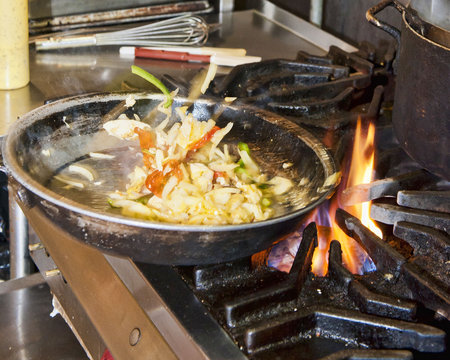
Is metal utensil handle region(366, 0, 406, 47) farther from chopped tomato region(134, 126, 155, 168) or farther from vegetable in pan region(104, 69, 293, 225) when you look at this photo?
chopped tomato region(134, 126, 155, 168)

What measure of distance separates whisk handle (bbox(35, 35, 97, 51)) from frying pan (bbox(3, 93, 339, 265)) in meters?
0.78

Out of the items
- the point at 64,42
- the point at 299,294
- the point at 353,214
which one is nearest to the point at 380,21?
the point at 353,214

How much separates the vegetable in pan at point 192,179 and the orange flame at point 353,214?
12cm

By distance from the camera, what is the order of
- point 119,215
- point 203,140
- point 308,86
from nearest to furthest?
1. point 119,215
2. point 203,140
3. point 308,86

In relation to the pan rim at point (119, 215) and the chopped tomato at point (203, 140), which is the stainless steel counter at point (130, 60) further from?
the chopped tomato at point (203, 140)

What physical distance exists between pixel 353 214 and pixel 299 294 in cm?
30

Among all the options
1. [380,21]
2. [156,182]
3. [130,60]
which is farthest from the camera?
[130,60]

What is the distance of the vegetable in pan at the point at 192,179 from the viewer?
1.08 m

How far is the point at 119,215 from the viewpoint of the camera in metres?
0.93

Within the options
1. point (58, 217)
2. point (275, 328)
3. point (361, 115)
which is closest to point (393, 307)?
point (275, 328)

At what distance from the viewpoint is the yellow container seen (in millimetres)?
1720

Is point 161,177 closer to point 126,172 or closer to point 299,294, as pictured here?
point 126,172

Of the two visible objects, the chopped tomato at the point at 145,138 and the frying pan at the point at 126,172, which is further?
the chopped tomato at the point at 145,138

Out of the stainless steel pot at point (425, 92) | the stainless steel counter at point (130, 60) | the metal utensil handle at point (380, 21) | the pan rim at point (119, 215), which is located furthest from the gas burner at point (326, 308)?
the stainless steel counter at point (130, 60)
